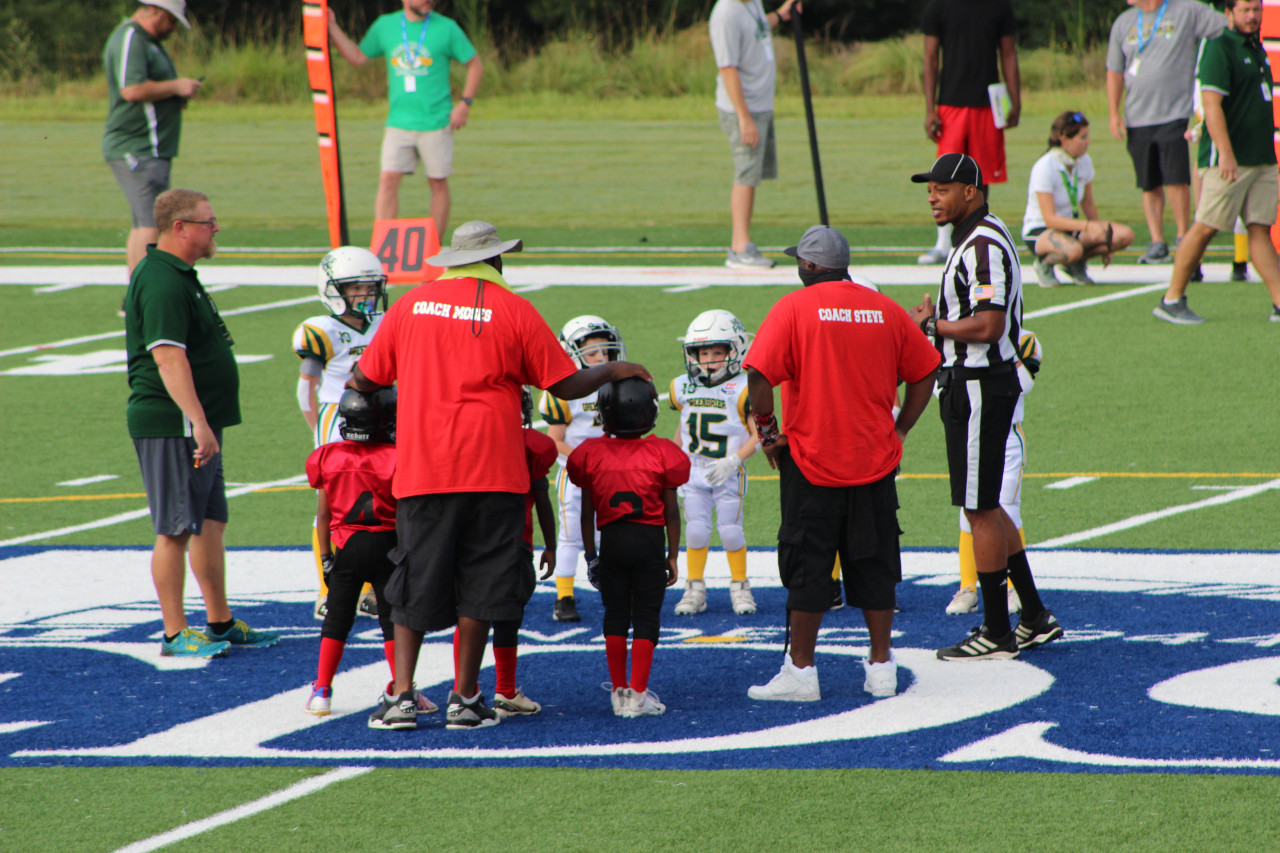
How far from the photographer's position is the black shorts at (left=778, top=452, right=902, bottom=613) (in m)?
6.02

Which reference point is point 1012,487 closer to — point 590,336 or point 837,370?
point 837,370

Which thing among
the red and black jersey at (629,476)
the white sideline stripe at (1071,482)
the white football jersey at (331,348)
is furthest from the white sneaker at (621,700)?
the white sideline stripe at (1071,482)

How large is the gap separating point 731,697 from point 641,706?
43 centimetres

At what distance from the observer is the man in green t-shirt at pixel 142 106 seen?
13.4 meters

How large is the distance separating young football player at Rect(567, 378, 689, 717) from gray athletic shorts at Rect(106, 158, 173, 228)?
→ 858cm

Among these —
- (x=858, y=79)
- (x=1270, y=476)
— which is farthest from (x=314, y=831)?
(x=858, y=79)

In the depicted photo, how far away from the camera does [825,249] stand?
6090mm

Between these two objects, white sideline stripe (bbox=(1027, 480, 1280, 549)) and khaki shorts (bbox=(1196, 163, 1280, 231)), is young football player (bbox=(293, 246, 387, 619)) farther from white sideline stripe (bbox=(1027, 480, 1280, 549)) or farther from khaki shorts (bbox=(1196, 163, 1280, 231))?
khaki shorts (bbox=(1196, 163, 1280, 231))

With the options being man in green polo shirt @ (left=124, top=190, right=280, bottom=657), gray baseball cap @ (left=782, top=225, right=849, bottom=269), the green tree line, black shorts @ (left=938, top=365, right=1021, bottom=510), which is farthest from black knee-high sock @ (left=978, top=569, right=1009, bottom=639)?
the green tree line

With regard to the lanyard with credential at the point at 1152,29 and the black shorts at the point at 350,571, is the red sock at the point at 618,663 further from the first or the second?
the lanyard with credential at the point at 1152,29

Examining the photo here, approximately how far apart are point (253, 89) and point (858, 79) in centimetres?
1432

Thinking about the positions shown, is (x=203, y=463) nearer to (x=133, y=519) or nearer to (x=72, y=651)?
(x=72, y=651)

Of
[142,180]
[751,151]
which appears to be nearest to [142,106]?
[142,180]

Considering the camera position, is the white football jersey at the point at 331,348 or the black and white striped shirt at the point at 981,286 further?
the white football jersey at the point at 331,348
